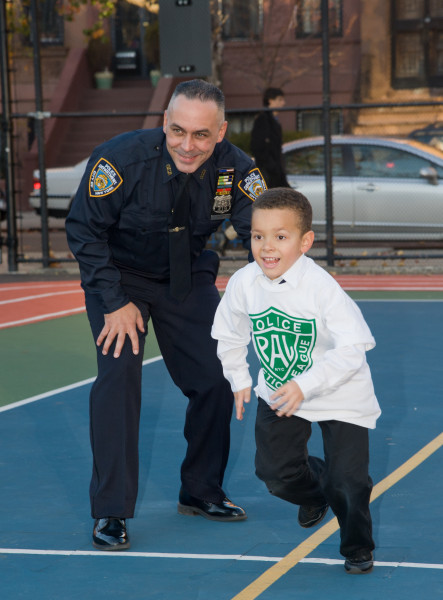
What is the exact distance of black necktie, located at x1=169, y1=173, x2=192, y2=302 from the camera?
4988 millimetres

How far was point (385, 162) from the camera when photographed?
15539 mm

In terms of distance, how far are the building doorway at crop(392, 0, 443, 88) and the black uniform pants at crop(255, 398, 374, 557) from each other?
2422 cm

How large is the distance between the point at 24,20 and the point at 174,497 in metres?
17.6

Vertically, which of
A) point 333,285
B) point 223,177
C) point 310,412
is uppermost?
point 223,177

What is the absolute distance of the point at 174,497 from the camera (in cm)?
557

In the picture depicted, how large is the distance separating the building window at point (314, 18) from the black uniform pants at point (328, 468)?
23.9m

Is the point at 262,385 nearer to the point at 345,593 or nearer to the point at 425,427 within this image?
the point at 345,593

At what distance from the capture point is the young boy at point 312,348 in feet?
14.0

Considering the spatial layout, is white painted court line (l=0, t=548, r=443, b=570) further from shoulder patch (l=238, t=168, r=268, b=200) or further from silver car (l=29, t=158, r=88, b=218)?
silver car (l=29, t=158, r=88, b=218)

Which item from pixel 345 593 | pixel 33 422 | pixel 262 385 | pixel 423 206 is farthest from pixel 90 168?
pixel 423 206

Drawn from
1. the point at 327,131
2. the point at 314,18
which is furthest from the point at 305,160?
the point at 314,18

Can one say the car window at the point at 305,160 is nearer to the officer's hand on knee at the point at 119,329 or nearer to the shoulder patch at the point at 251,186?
the shoulder patch at the point at 251,186

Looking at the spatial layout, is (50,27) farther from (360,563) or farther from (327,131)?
(360,563)

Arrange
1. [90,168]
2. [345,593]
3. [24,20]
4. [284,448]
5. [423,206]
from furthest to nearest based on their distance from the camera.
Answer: [24,20], [423,206], [90,168], [284,448], [345,593]
